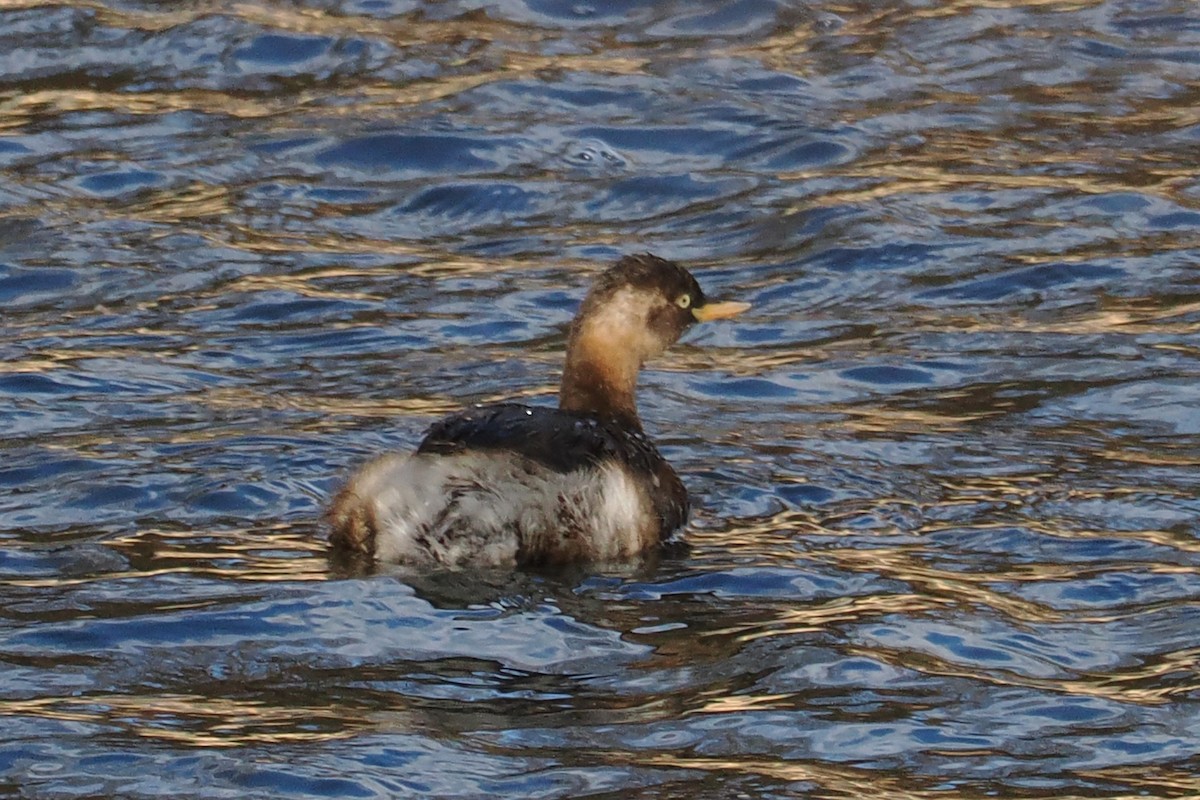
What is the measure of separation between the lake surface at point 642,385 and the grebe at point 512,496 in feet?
0.42

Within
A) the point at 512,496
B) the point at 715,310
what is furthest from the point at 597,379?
the point at 512,496

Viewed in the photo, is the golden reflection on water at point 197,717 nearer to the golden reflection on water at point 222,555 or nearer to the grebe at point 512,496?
the golden reflection on water at point 222,555

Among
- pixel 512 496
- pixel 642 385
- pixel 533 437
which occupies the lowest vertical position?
pixel 642 385

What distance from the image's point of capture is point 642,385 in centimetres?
948

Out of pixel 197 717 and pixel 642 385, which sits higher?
pixel 197 717

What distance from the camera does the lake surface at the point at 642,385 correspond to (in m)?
5.81

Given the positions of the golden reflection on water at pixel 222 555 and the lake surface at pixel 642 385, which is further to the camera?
the golden reflection on water at pixel 222 555

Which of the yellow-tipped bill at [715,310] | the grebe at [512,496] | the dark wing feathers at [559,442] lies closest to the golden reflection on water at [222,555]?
the grebe at [512,496]

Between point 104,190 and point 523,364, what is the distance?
2996 mm

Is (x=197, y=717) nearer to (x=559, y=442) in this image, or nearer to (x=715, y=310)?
(x=559, y=442)

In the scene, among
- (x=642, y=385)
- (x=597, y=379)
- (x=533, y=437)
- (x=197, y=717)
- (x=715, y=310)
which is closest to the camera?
(x=197, y=717)

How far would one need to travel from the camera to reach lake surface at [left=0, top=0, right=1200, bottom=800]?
5812 mm

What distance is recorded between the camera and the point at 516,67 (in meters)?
13.2

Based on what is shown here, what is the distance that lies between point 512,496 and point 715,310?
1.85m
